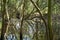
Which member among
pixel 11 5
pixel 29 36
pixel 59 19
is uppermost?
pixel 11 5

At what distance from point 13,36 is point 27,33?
0.74 m

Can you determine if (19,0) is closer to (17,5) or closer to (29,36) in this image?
(17,5)

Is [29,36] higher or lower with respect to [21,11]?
lower

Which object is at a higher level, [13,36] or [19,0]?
[19,0]

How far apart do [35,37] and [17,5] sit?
5.18 feet

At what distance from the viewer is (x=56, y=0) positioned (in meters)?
7.27

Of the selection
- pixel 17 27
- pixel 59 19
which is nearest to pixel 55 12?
pixel 59 19

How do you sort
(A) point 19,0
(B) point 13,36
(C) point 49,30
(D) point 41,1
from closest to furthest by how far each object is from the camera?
(C) point 49,30 < (D) point 41,1 < (A) point 19,0 < (B) point 13,36

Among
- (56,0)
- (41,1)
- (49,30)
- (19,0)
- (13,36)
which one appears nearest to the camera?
(49,30)

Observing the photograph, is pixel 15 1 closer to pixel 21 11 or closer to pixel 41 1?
pixel 21 11

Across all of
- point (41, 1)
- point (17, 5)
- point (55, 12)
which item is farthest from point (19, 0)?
point (55, 12)

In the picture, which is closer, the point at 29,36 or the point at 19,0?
the point at 19,0

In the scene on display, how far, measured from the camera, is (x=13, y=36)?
9.11 meters

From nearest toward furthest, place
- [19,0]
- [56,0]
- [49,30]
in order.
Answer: [49,30]
[56,0]
[19,0]
